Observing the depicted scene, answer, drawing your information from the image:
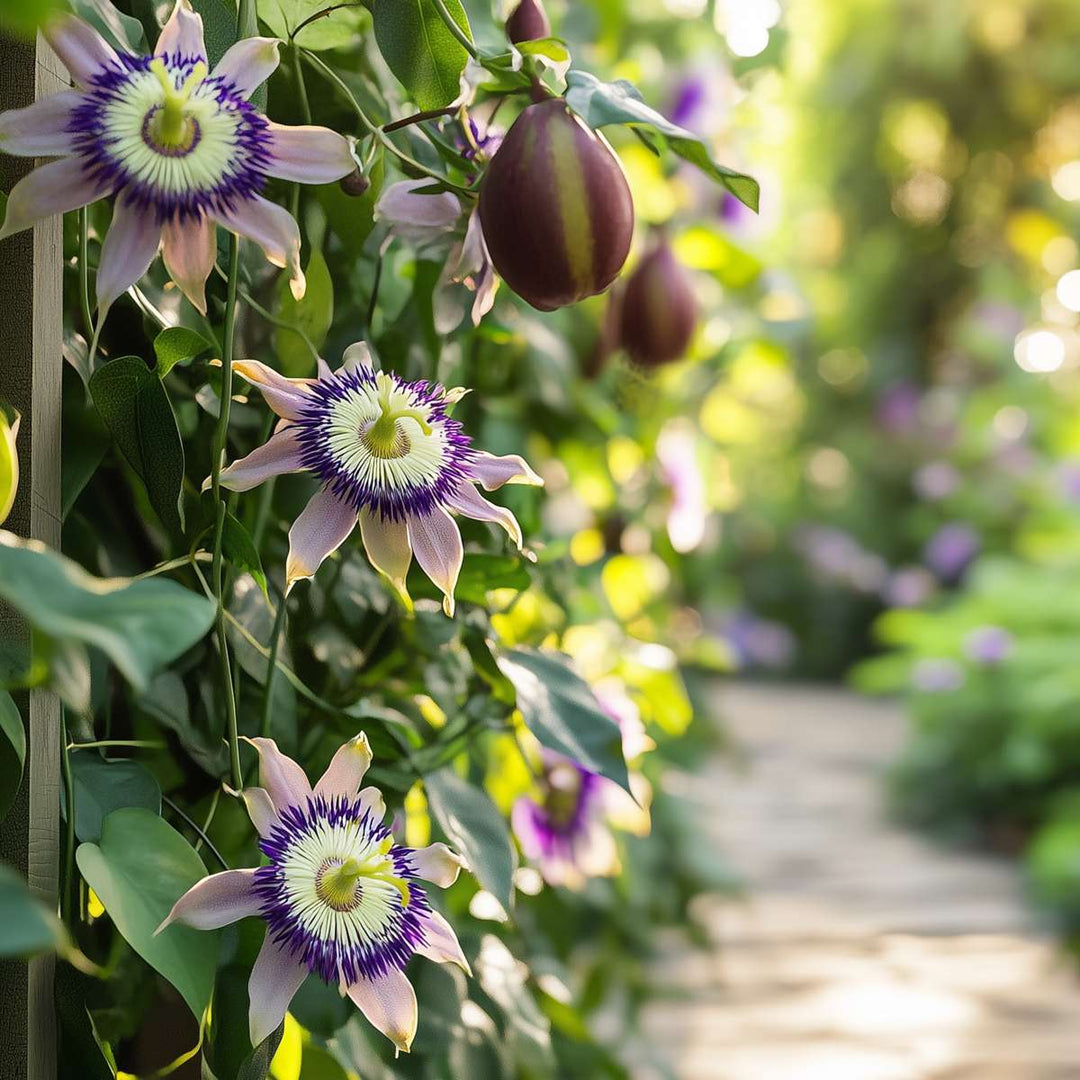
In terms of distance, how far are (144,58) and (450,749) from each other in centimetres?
30

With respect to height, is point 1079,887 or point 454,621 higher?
point 1079,887

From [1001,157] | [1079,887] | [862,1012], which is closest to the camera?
[862,1012]

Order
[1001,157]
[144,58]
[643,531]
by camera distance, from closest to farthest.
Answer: [144,58] → [643,531] → [1001,157]

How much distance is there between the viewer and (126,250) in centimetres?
31

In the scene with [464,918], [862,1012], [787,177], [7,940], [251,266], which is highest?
[787,177]

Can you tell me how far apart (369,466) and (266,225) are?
0.07 meters

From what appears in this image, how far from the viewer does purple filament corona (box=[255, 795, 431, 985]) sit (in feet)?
1.09

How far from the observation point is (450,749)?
0.51m

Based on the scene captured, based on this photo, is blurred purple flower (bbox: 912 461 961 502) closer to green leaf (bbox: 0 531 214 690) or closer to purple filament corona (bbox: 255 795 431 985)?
purple filament corona (bbox: 255 795 431 985)

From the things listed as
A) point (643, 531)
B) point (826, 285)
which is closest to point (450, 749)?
point (643, 531)

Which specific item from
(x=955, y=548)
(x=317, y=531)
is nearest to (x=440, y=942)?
(x=317, y=531)

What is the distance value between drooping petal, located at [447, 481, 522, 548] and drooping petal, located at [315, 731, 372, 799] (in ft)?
0.24

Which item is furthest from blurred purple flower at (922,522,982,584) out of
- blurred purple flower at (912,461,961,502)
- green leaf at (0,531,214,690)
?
green leaf at (0,531,214,690)

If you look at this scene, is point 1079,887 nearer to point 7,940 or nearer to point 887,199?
point 7,940
